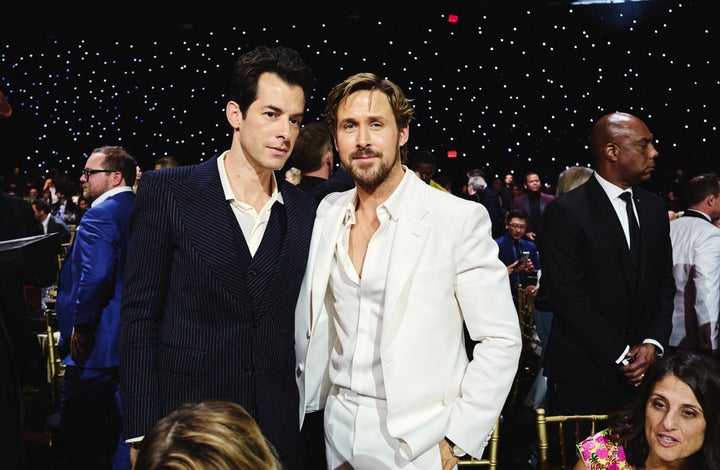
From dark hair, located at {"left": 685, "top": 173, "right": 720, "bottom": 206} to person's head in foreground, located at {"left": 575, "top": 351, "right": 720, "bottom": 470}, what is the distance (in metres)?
2.12

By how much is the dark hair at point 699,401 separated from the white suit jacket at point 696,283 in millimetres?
1727

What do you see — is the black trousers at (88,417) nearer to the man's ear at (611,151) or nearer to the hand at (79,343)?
the hand at (79,343)

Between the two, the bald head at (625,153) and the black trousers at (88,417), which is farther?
the black trousers at (88,417)

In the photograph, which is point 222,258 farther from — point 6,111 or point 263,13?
point 263,13

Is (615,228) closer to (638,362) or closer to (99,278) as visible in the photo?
(638,362)

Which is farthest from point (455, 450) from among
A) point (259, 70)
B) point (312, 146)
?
point (312, 146)

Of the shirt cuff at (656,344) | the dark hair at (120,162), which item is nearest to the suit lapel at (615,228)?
the shirt cuff at (656,344)

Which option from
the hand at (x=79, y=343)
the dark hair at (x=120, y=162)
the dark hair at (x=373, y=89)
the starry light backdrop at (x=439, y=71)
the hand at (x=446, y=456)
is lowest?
the hand at (x=446, y=456)

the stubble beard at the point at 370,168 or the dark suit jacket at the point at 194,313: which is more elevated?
the stubble beard at the point at 370,168

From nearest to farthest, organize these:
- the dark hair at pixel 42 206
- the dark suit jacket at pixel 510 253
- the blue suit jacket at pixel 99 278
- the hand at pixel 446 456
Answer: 1. the hand at pixel 446 456
2. the blue suit jacket at pixel 99 278
3. the dark suit jacket at pixel 510 253
4. the dark hair at pixel 42 206

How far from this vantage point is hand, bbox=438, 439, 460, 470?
1.87 meters

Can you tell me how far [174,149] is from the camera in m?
12.3

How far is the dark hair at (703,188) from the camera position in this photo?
4016 mm

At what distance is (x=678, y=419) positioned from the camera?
213 centimetres
